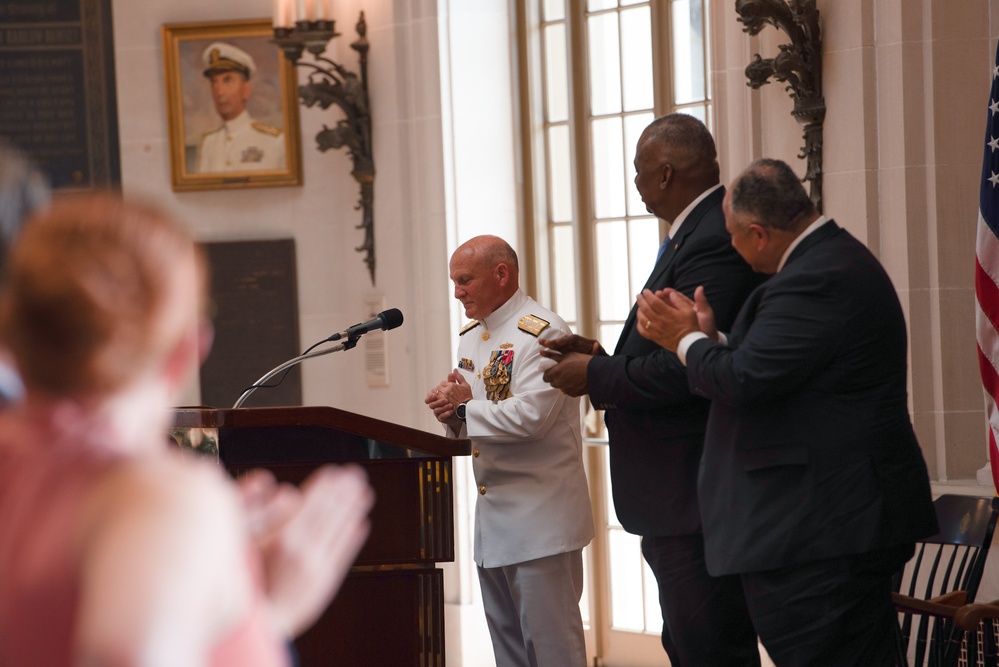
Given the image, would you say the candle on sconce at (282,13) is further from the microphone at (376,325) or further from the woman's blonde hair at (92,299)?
the woman's blonde hair at (92,299)

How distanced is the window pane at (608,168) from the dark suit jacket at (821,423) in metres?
2.71

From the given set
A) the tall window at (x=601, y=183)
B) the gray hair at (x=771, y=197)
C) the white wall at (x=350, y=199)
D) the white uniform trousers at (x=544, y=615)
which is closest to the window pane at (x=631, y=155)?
the tall window at (x=601, y=183)

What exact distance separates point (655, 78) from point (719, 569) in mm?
2963

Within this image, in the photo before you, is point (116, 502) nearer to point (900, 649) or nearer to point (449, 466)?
point (449, 466)

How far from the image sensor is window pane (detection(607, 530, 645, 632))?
5.29m

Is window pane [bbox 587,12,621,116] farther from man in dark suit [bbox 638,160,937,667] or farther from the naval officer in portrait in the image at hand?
man in dark suit [bbox 638,160,937,667]

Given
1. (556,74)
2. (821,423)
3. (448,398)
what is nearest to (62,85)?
(556,74)

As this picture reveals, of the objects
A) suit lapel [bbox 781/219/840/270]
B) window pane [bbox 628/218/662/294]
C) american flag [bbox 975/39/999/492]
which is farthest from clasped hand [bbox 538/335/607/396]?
window pane [bbox 628/218/662/294]

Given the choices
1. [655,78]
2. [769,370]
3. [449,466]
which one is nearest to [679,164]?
[769,370]

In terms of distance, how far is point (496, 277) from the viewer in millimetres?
3693

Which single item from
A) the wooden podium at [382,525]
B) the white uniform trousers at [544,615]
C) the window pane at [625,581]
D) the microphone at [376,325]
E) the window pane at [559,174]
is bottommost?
the window pane at [625,581]

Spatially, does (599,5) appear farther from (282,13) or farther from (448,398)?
(448,398)

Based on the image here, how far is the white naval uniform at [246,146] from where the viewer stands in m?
5.62

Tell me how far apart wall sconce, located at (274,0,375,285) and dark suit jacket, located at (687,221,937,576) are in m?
3.10
